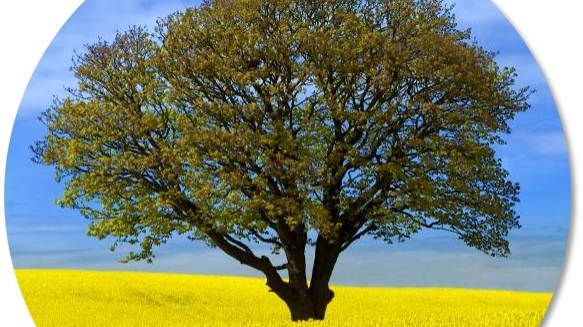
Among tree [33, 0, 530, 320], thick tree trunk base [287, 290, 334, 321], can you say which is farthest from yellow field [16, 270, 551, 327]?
tree [33, 0, 530, 320]

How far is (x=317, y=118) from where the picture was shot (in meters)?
10.6

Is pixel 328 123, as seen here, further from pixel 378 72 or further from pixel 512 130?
pixel 512 130

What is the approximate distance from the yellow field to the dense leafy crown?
742 mm

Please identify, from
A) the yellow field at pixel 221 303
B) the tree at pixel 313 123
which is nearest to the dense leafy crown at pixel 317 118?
the tree at pixel 313 123

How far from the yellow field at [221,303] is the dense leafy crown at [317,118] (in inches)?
29.2

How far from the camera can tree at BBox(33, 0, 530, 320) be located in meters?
10.4

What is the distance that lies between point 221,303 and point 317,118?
128 inches

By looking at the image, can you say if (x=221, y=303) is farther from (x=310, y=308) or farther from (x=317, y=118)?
(x=317, y=118)

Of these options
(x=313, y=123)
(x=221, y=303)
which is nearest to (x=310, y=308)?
(x=221, y=303)

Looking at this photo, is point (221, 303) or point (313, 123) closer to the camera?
point (313, 123)

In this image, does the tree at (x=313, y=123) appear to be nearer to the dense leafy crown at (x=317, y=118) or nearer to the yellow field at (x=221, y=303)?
the dense leafy crown at (x=317, y=118)

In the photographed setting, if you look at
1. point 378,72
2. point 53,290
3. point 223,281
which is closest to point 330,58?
point 378,72

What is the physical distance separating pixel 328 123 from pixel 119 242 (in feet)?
10.1

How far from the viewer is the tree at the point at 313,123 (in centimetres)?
1042
